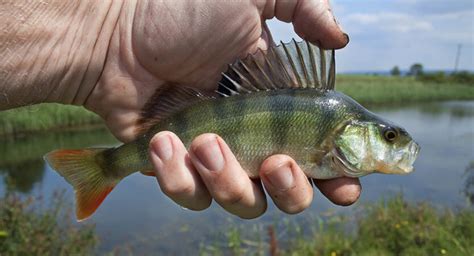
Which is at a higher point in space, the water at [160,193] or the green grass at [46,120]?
the water at [160,193]

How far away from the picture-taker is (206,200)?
8.29ft

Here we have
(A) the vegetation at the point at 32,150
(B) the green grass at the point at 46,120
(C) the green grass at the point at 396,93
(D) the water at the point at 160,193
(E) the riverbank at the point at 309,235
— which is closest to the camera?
(E) the riverbank at the point at 309,235

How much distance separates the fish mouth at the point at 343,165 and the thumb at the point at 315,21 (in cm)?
71

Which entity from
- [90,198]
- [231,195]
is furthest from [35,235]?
[231,195]

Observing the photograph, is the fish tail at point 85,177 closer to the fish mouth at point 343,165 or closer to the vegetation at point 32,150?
the fish mouth at point 343,165

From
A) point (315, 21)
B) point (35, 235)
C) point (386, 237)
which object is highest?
point (315, 21)

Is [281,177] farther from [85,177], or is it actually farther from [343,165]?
[85,177]

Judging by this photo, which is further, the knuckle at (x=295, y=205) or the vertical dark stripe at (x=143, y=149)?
the vertical dark stripe at (x=143, y=149)

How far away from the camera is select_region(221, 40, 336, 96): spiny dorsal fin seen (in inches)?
99.0

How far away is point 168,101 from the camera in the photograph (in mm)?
2623

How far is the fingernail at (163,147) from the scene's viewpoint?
2.34 meters

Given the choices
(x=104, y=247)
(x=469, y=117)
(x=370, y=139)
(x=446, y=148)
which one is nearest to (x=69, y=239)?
(x=104, y=247)

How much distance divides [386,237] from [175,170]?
19.3 ft

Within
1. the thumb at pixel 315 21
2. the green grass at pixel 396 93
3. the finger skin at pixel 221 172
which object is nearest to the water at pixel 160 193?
the finger skin at pixel 221 172
